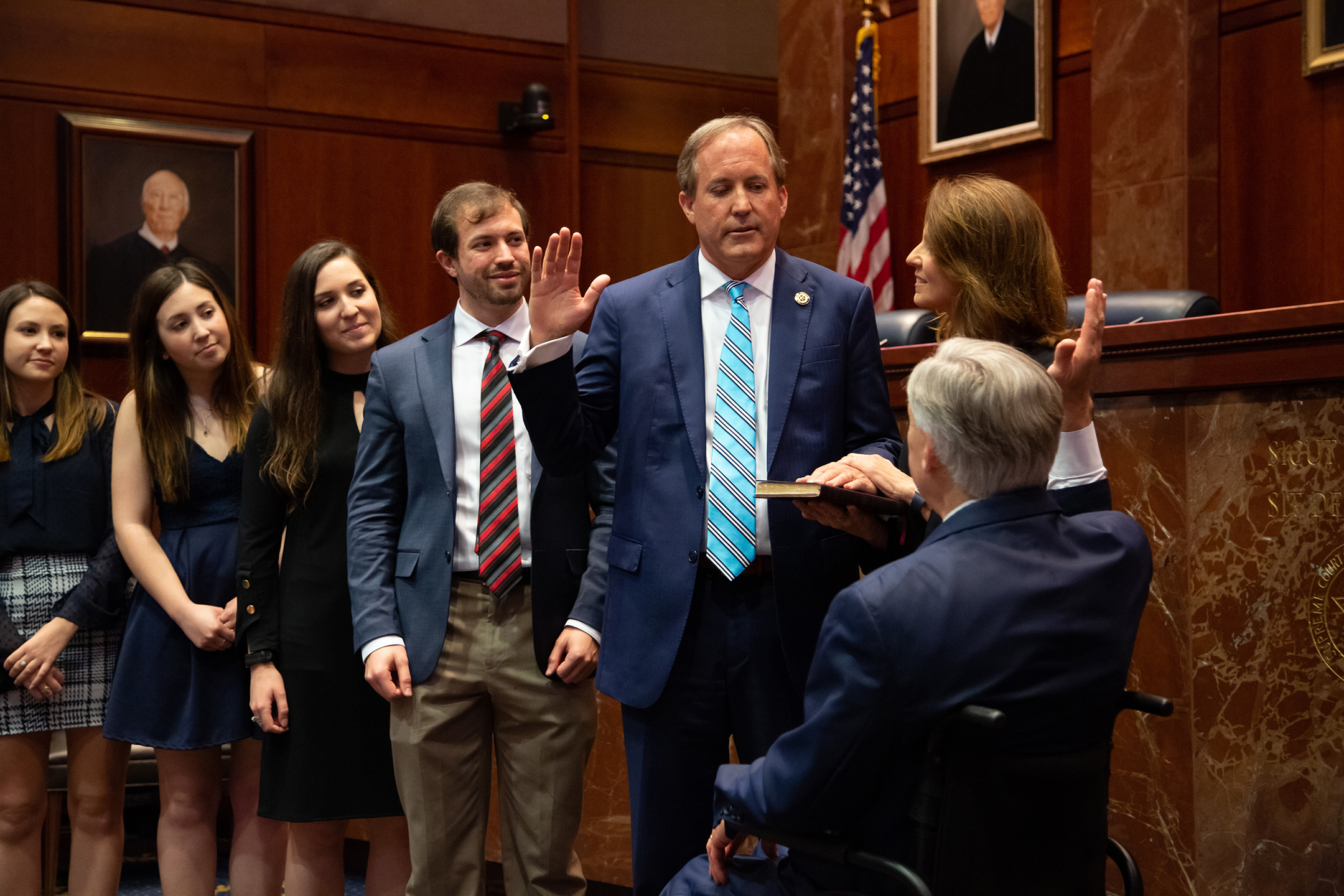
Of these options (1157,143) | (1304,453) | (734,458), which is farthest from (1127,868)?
(1157,143)

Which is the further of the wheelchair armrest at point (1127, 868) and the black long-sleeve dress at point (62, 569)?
the black long-sleeve dress at point (62, 569)

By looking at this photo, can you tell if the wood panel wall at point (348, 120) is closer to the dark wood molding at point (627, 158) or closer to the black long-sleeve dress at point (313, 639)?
the dark wood molding at point (627, 158)

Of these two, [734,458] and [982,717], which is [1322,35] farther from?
[982,717]

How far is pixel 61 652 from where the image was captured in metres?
2.94

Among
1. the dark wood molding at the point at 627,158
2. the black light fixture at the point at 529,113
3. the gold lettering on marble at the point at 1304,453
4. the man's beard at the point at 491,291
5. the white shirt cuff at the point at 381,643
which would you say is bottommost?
the white shirt cuff at the point at 381,643

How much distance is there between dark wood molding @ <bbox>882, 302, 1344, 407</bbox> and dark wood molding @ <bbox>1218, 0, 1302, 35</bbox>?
2.95 m

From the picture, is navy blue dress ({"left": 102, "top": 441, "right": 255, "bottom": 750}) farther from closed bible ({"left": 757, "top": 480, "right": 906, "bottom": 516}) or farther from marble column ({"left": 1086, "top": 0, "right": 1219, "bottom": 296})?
marble column ({"left": 1086, "top": 0, "right": 1219, "bottom": 296})

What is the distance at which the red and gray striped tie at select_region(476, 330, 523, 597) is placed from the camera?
2309 millimetres

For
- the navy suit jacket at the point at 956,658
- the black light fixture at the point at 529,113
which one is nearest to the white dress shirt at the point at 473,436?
the navy suit jacket at the point at 956,658

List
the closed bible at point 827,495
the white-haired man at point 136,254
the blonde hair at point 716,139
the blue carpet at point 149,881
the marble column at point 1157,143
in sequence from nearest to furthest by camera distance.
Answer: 1. the closed bible at point 827,495
2. the blonde hair at point 716,139
3. the blue carpet at point 149,881
4. the marble column at point 1157,143
5. the white-haired man at point 136,254

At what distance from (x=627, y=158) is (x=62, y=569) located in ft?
16.3

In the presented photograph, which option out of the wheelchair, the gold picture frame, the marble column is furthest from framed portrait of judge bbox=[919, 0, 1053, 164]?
the wheelchair

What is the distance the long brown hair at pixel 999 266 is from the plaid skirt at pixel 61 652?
2237mm

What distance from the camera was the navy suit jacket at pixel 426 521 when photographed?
90.1 inches
